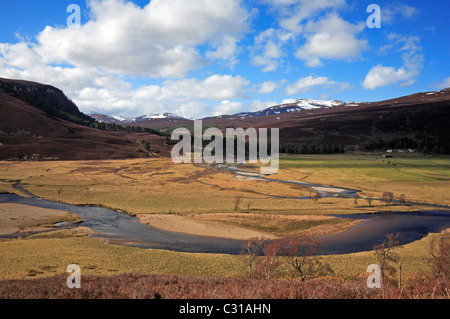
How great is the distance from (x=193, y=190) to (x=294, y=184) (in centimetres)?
3445

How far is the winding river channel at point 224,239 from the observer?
38375 millimetres

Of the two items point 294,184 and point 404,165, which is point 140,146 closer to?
point 294,184

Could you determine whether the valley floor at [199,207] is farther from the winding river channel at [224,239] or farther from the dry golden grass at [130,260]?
the winding river channel at [224,239]

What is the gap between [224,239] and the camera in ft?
136

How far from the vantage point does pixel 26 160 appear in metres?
133

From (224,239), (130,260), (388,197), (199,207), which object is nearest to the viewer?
(130,260)

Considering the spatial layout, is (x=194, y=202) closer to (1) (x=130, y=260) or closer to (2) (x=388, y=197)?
(1) (x=130, y=260)

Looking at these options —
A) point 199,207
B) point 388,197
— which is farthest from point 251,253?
point 388,197

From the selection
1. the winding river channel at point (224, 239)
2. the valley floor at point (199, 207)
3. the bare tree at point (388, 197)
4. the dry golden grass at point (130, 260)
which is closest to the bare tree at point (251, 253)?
the dry golden grass at point (130, 260)

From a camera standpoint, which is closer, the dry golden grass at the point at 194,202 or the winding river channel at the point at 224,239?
the dry golden grass at the point at 194,202

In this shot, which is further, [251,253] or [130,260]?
[251,253]

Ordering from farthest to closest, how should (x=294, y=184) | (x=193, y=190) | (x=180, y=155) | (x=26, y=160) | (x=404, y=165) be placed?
(x=180, y=155) → (x=26, y=160) → (x=404, y=165) → (x=294, y=184) → (x=193, y=190)

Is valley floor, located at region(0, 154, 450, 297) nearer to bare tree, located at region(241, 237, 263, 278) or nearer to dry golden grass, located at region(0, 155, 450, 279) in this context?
dry golden grass, located at region(0, 155, 450, 279)

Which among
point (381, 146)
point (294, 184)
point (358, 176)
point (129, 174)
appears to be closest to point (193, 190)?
point (294, 184)
